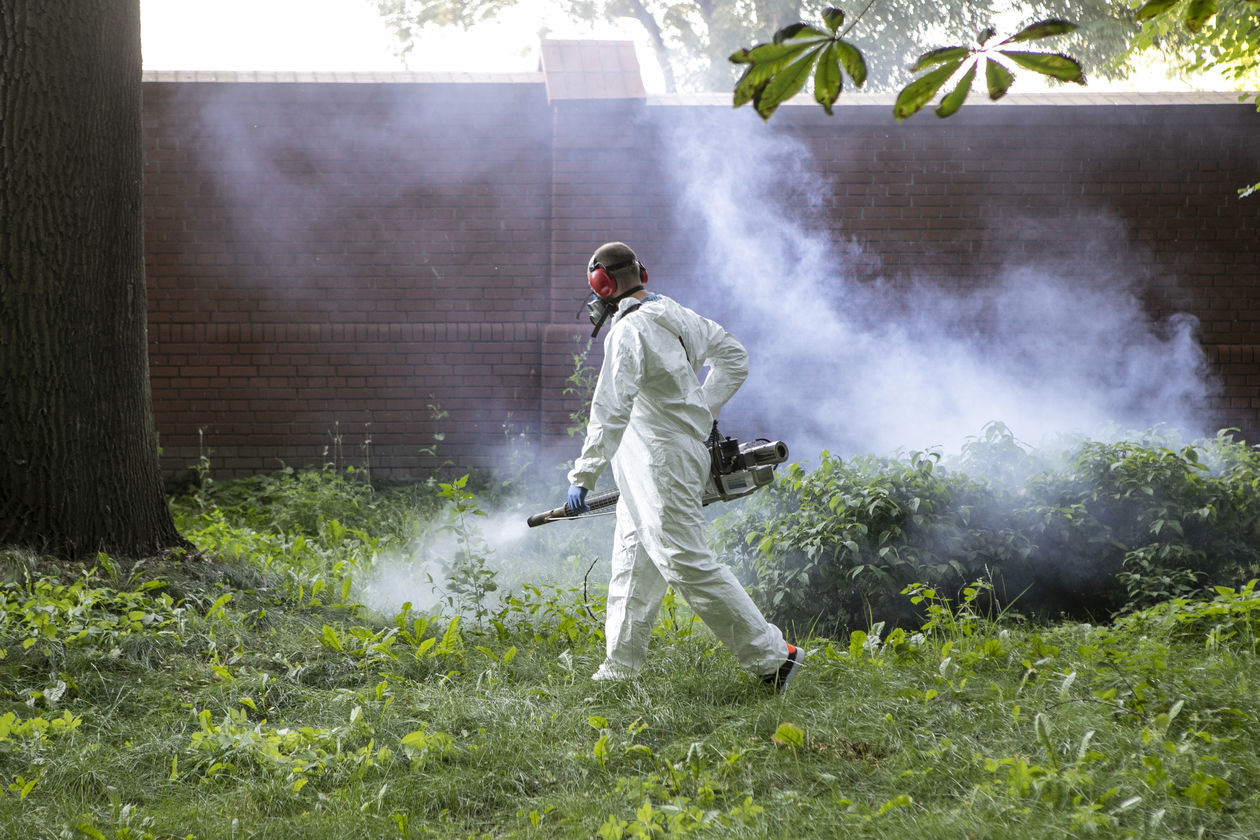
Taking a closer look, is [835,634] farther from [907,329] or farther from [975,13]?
[975,13]

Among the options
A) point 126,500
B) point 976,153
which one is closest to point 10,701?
point 126,500

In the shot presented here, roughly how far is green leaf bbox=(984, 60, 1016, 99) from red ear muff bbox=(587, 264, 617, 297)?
2.60m

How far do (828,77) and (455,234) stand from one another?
6.75 m

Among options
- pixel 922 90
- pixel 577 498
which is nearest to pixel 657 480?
pixel 577 498

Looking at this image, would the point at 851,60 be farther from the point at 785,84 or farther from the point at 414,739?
the point at 414,739

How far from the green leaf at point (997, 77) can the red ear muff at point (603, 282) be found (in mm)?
2605

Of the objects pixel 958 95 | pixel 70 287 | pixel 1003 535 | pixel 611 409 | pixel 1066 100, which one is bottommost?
pixel 1003 535

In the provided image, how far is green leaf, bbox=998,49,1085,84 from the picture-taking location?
1261mm

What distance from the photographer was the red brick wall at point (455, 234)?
25.5 ft

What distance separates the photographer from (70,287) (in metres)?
4.35

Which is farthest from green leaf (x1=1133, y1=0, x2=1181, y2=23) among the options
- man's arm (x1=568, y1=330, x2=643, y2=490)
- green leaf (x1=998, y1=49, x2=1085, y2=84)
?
man's arm (x1=568, y1=330, x2=643, y2=490)

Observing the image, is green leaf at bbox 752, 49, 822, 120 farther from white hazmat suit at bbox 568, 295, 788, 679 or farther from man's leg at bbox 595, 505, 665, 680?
man's leg at bbox 595, 505, 665, 680

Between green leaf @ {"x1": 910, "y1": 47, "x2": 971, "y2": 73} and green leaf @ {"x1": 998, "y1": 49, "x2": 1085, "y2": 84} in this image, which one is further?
green leaf @ {"x1": 910, "y1": 47, "x2": 971, "y2": 73}

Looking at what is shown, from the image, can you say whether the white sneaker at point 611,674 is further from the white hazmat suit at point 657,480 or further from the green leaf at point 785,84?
the green leaf at point 785,84
